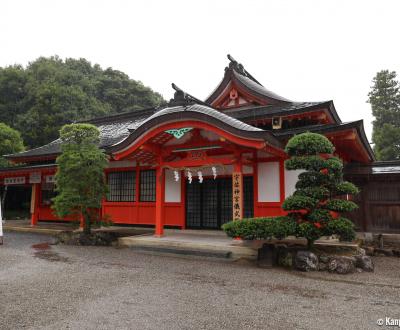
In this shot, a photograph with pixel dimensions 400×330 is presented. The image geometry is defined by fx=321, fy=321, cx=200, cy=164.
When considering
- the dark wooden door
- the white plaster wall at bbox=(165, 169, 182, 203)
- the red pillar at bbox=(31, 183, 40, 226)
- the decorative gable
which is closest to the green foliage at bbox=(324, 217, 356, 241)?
the dark wooden door

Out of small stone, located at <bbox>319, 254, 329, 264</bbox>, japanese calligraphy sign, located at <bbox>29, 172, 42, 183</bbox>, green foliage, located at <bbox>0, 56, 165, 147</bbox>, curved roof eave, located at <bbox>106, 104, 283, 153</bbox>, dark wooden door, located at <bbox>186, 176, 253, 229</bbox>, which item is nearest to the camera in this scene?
small stone, located at <bbox>319, 254, 329, 264</bbox>

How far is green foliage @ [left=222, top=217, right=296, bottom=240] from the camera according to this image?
24.2 ft

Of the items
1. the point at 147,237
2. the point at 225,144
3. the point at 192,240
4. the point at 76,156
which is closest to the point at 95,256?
the point at 147,237

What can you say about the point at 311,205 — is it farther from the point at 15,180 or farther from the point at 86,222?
the point at 15,180

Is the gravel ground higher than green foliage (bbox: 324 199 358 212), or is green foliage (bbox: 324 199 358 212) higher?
green foliage (bbox: 324 199 358 212)

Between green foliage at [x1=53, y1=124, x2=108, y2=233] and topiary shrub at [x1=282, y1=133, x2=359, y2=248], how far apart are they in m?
6.62

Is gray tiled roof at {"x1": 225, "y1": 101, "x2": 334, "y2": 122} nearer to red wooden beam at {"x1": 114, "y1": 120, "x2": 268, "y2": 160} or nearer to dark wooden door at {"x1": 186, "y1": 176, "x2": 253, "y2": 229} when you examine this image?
red wooden beam at {"x1": 114, "y1": 120, "x2": 268, "y2": 160}

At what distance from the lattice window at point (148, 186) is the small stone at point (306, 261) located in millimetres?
7473

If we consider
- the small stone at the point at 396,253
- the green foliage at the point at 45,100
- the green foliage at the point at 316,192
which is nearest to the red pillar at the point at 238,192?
the green foliage at the point at 316,192

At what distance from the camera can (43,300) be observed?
17.1 feet

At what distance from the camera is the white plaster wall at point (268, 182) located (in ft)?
34.4

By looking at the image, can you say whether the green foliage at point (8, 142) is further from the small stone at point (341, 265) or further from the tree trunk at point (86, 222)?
the small stone at point (341, 265)

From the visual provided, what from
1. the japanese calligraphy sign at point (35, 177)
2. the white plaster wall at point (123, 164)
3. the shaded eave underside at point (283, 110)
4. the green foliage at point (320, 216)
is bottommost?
the green foliage at point (320, 216)

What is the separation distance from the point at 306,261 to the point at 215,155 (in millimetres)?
5471
